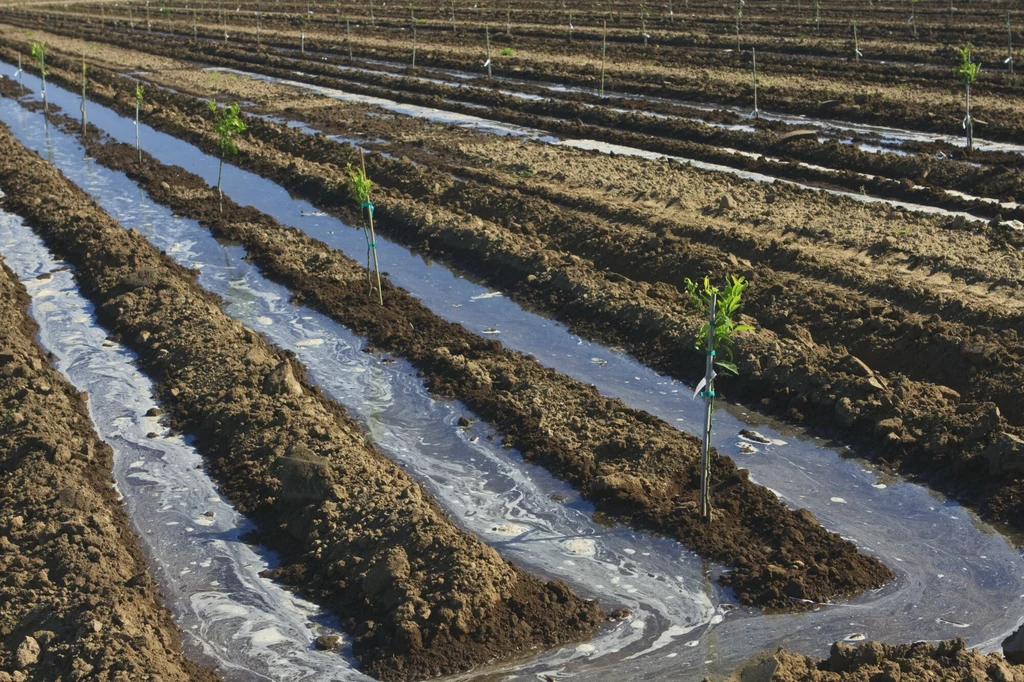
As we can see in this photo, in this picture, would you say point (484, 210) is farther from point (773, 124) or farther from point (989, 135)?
point (989, 135)

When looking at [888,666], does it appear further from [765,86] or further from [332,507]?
[765,86]

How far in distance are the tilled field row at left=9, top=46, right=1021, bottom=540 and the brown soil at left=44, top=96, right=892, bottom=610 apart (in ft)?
6.68

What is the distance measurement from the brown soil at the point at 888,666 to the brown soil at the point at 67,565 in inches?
213

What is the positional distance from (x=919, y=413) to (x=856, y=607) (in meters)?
4.07

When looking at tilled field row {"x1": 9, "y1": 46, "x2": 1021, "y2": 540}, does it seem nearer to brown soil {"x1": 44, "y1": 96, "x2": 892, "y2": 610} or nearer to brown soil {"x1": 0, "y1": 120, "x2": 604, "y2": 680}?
brown soil {"x1": 44, "y1": 96, "x2": 892, "y2": 610}

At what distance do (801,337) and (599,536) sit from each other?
582 cm

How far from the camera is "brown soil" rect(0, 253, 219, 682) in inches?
435

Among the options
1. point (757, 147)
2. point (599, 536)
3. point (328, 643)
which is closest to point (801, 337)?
point (599, 536)

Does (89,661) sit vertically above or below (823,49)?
below

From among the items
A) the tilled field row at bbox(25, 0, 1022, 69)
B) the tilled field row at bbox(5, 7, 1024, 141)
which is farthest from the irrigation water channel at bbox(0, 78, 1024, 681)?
the tilled field row at bbox(25, 0, 1022, 69)

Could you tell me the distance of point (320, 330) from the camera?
20219 mm

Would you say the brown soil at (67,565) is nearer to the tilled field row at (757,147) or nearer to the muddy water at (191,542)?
the muddy water at (191,542)

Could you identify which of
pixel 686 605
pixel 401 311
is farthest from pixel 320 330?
pixel 686 605

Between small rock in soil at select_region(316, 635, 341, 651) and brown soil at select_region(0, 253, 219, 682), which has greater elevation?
brown soil at select_region(0, 253, 219, 682)
